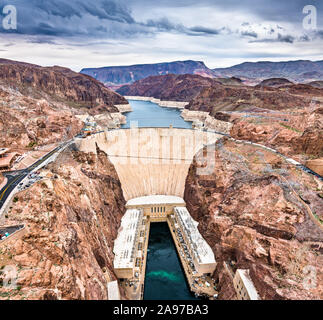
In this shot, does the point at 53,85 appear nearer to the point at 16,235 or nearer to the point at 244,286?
the point at 16,235

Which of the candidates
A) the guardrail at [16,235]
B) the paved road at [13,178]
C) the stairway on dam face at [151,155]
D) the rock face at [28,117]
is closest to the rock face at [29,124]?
the rock face at [28,117]

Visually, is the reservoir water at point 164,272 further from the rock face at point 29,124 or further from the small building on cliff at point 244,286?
the rock face at point 29,124

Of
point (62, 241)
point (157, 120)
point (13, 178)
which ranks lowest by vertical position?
point (62, 241)

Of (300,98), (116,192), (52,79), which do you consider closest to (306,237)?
(116,192)

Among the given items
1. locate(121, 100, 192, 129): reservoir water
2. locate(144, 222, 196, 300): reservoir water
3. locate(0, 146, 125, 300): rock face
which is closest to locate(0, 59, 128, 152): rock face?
locate(0, 146, 125, 300): rock face

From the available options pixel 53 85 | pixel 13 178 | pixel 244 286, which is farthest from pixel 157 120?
pixel 244 286

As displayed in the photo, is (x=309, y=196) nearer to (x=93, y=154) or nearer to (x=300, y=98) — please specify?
(x=93, y=154)

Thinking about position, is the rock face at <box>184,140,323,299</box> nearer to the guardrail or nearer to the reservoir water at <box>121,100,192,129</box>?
the guardrail
